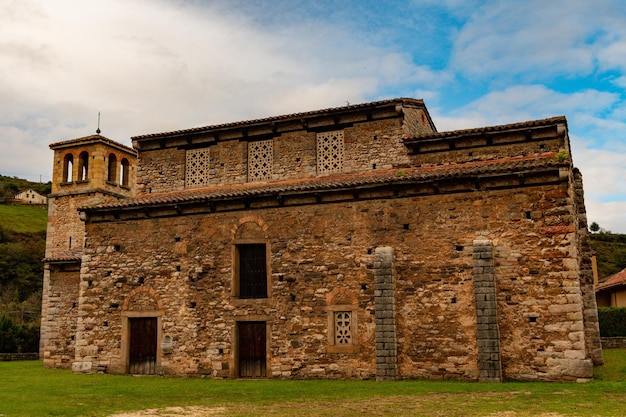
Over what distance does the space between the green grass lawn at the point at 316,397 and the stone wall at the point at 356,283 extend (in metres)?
1.00

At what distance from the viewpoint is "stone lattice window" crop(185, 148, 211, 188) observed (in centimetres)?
2205

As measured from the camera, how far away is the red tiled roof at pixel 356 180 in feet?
53.6

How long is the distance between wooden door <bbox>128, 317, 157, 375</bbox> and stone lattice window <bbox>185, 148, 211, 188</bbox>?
5382 mm

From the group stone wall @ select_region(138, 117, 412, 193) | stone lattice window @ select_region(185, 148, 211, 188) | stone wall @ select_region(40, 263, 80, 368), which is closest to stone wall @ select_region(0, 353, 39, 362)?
stone wall @ select_region(40, 263, 80, 368)

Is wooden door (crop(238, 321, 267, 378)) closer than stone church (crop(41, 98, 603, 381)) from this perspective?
No

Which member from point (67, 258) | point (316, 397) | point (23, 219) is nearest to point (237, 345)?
point (316, 397)

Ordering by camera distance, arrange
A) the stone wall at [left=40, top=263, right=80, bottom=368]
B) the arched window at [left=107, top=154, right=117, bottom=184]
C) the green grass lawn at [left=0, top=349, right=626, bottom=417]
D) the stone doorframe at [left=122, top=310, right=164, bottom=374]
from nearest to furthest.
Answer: the green grass lawn at [left=0, top=349, right=626, bottom=417] < the stone doorframe at [left=122, top=310, right=164, bottom=374] < the stone wall at [left=40, top=263, right=80, bottom=368] < the arched window at [left=107, top=154, right=117, bottom=184]

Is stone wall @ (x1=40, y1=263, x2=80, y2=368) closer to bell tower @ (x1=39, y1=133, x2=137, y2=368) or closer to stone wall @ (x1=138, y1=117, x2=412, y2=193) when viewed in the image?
stone wall @ (x1=138, y1=117, x2=412, y2=193)

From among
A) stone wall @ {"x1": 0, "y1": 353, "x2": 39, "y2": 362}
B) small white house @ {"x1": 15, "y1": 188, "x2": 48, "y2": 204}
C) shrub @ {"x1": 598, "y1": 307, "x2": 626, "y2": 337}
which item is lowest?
stone wall @ {"x1": 0, "y1": 353, "x2": 39, "y2": 362}

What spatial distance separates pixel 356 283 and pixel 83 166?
2242cm

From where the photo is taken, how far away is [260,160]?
2144cm

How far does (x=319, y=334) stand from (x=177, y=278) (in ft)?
16.9

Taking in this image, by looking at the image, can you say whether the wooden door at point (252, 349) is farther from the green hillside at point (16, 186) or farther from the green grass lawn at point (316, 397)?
the green hillside at point (16, 186)

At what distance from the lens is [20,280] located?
57.7 m
